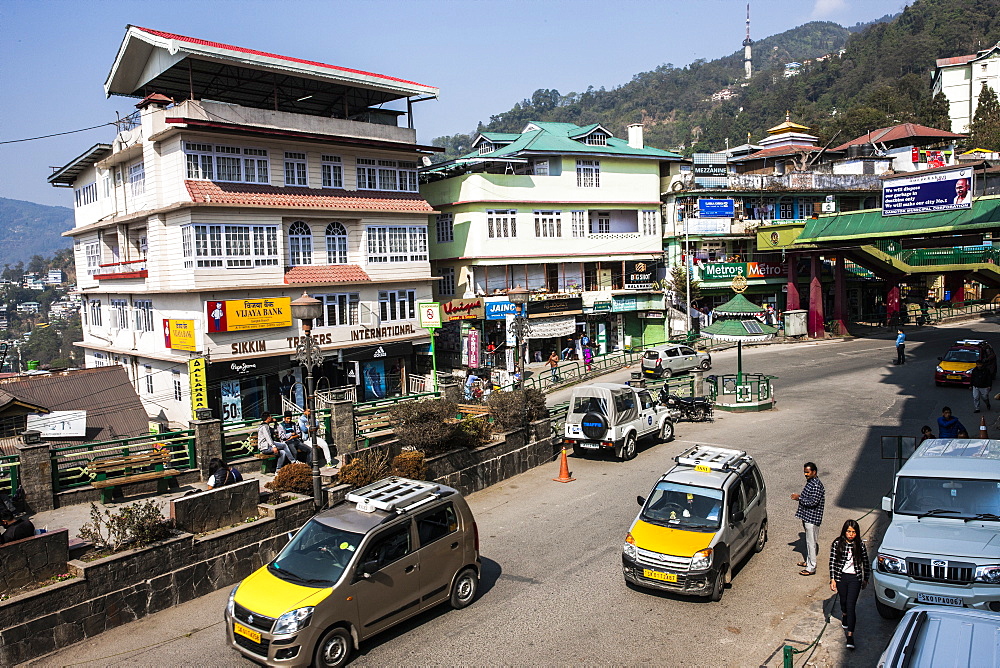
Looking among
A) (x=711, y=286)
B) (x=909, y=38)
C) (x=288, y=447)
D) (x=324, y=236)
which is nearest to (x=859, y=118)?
(x=711, y=286)

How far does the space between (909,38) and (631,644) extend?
169417 mm

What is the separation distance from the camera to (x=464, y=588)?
1143 centimetres

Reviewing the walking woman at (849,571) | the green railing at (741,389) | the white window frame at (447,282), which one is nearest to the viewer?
the walking woman at (849,571)

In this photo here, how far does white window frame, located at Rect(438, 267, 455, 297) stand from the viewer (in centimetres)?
4230

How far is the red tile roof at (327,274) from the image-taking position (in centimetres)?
3117

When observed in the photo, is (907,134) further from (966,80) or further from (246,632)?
(246,632)

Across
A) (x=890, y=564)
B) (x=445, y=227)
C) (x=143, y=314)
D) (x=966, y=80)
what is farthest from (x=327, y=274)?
(x=966, y=80)

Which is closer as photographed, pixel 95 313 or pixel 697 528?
pixel 697 528

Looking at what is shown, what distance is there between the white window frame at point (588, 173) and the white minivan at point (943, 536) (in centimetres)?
3426

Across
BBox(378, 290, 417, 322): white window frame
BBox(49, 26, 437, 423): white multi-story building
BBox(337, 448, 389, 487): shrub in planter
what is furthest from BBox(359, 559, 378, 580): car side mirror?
BBox(378, 290, 417, 322): white window frame

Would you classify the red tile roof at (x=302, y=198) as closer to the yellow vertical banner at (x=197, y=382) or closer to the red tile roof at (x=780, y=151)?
the yellow vertical banner at (x=197, y=382)

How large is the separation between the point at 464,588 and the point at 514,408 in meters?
8.84

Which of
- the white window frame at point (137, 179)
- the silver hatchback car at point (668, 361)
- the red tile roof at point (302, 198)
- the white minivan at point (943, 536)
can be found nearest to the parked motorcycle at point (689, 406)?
the silver hatchback car at point (668, 361)

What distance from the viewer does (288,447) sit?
17.0 metres
